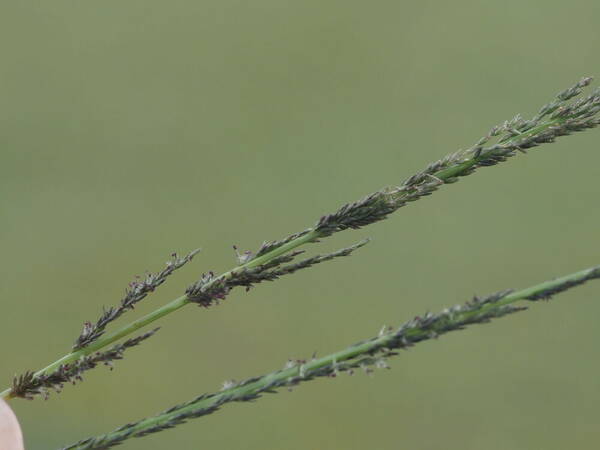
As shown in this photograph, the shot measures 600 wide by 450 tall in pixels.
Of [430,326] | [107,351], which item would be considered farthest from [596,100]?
[107,351]

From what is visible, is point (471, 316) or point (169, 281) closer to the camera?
point (471, 316)

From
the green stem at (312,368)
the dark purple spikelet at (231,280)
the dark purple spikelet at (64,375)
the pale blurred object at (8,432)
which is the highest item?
the dark purple spikelet at (231,280)

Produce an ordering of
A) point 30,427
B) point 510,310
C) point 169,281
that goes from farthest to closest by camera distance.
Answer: point 169,281 < point 30,427 < point 510,310

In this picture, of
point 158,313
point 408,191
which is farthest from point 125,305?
point 408,191

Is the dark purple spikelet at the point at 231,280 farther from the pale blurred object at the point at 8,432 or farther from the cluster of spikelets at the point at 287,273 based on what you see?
the pale blurred object at the point at 8,432

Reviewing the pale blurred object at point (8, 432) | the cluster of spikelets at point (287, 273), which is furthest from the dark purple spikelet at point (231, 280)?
the pale blurred object at point (8, 432)

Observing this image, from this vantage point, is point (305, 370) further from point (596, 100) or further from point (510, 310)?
point (596, 100)

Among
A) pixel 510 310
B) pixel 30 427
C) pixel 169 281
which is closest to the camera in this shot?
pixel 510 310
